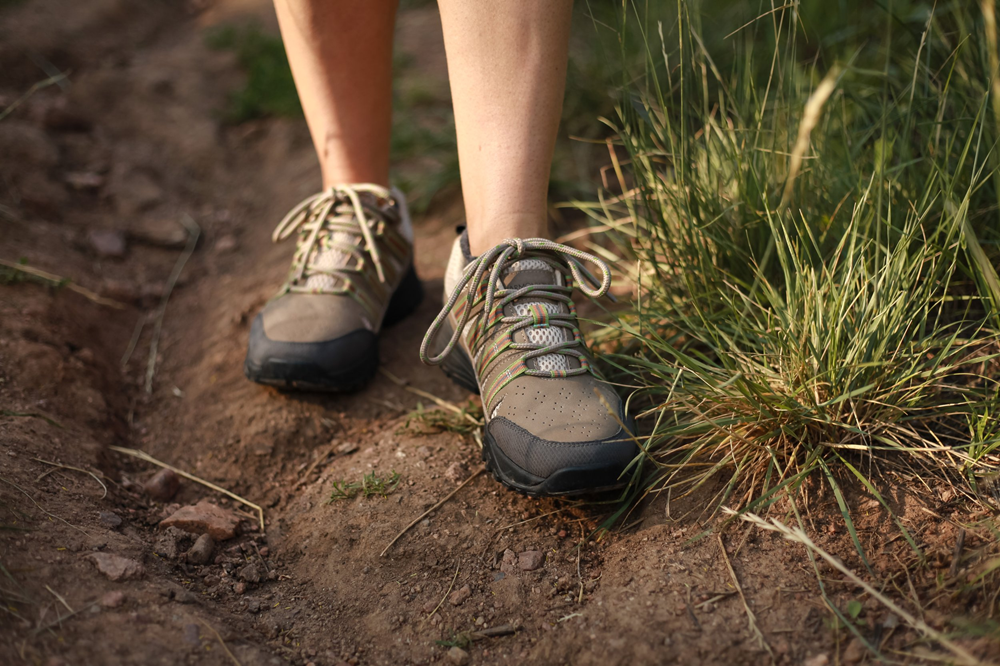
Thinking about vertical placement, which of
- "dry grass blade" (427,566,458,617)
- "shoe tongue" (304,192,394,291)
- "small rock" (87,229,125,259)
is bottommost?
"dry grass blade" (427,566,458,617)

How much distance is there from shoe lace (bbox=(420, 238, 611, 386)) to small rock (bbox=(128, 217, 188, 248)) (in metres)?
1.36

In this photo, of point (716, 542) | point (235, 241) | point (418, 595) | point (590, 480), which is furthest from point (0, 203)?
point (716, 542)

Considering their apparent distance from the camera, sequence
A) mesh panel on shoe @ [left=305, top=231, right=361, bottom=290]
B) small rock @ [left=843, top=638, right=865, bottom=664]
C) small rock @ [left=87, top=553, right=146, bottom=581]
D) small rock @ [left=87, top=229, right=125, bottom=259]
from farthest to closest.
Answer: small rock @ [left=87, top=229, right=125, bottom=259], mesh panel on shoe @ [left=305, top=231, right=361, bottom=290], small rock @ [left=87, top=553, right=146, bottom=581], small rock @ [left=843, top=638, right=865, bottom=664]

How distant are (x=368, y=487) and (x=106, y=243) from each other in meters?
1.41

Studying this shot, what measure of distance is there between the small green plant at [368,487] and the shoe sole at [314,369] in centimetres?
29

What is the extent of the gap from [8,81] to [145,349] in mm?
1578

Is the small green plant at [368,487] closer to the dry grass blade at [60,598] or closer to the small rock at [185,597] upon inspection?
the small rock at [185,597]

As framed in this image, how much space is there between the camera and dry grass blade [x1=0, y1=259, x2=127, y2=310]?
1.83m

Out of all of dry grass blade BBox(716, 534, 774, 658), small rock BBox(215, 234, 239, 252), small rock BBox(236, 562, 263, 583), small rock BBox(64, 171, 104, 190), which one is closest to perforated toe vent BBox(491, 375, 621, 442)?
dry grass blade BBox(716, 534, 774, 658)

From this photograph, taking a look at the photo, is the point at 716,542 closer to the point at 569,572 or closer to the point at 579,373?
the point at 569,572

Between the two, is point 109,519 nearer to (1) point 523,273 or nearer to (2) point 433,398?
(2) point 433,398

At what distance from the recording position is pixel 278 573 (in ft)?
4.13

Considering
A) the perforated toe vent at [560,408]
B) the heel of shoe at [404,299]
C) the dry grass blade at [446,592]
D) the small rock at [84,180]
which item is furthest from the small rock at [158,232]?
the dry grass blade at [446,592]

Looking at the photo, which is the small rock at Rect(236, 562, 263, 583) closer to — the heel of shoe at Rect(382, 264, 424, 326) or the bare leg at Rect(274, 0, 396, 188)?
the heel of shoe at Rect(382, 264, 424, 326)
